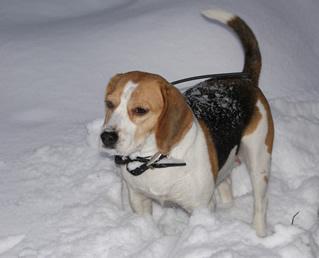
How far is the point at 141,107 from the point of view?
113 inches

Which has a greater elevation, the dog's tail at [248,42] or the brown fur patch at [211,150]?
the dog's tail at [248,42]

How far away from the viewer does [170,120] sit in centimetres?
294

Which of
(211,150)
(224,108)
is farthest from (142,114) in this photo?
(224,108)

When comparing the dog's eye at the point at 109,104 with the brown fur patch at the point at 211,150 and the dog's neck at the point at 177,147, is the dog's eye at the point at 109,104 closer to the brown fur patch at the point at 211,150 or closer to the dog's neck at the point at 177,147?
the dog's neck at the point at 177,147

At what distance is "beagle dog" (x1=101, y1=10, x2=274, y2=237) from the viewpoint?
2896mm

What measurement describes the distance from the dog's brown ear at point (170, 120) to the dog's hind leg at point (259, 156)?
728 millimetres

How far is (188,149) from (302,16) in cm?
379

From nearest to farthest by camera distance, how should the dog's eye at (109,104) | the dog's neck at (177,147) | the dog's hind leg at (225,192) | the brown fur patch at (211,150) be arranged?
the dog's eye at (109,104), the dog's neck at (177,147), the brown fur patch at (211,150), the dog's hind leg at (225,192)

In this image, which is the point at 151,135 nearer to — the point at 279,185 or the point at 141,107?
the point at 141,107

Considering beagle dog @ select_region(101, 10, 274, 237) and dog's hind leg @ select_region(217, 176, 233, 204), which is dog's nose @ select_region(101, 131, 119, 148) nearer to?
beagle dog @ select_region(101, 10, 274, 237)

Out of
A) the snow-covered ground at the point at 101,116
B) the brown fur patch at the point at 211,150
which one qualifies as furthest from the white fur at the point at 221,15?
the snow-covered ground at the point at 101,116

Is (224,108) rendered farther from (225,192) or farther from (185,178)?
(225,192)

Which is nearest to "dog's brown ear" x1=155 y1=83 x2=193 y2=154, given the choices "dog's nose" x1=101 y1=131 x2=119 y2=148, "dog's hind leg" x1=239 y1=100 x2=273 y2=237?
"dog's nose" x1=101 y1=131 x2=119 y2=148

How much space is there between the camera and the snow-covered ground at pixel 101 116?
339 cm
